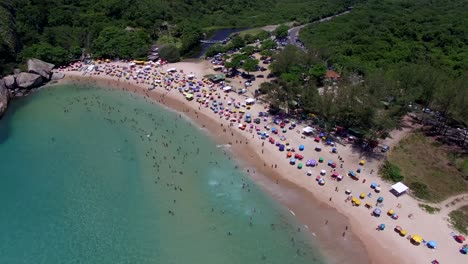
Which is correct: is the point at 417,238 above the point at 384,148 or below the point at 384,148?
below

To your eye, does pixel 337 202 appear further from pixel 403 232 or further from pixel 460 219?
pixel 460 219

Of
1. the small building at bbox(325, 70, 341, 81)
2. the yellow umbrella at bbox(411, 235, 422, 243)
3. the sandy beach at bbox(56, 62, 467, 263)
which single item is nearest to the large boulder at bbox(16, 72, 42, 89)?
the sandy beach at bbox(56, 62, 467, 263)

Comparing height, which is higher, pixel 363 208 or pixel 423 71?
pixel 423 71

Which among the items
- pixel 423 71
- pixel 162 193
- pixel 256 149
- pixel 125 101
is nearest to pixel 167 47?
pixel 125 101

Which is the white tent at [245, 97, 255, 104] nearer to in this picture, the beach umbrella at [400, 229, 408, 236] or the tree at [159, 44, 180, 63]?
the tree at [159, 44, 180, 63]

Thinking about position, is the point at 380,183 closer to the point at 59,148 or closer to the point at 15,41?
the point at 59,148

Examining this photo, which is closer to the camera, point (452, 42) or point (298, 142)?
point (298, 142)

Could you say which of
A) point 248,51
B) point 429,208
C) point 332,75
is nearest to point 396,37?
point 332,75
